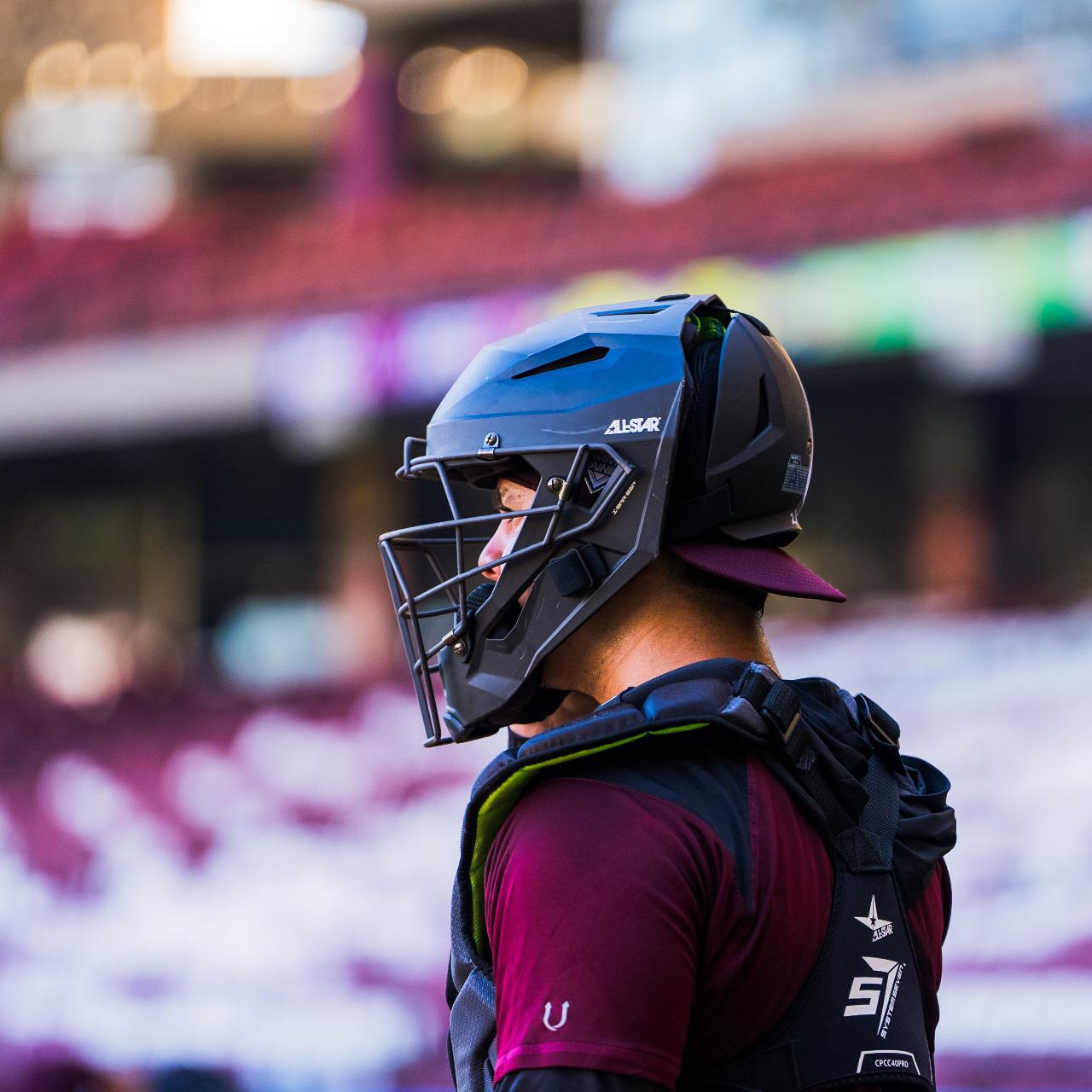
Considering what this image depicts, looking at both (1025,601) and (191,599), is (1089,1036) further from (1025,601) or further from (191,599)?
(191,599)

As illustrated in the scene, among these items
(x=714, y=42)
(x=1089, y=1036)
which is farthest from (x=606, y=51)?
(x=1089, y=1036)

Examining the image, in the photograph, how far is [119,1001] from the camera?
7.24 m

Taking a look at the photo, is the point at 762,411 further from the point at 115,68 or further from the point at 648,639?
the point at 115,68

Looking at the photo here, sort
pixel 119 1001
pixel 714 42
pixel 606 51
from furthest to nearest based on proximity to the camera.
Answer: pixel 606 51 → pixel 714 42 → pixel 119 1001

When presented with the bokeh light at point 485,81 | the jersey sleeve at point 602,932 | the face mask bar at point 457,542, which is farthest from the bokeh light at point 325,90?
the jersey sleeve at point 602,932

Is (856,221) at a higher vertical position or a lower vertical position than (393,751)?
higher

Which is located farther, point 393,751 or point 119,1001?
point 393,751

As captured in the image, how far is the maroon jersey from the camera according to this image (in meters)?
1.18

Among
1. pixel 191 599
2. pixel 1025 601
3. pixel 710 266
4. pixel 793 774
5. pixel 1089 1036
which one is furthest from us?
pixel 191 599

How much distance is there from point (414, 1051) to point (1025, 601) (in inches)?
144

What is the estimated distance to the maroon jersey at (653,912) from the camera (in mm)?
1183

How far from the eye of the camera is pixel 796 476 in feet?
5.16

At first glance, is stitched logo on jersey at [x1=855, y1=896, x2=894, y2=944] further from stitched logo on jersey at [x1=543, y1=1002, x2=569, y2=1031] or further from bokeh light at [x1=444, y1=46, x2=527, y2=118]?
bokeh light at [x1=444, y1=46, x2=527, y2=118]

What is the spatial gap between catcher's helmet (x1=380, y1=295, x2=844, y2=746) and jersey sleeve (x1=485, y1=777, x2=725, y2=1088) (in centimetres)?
26
